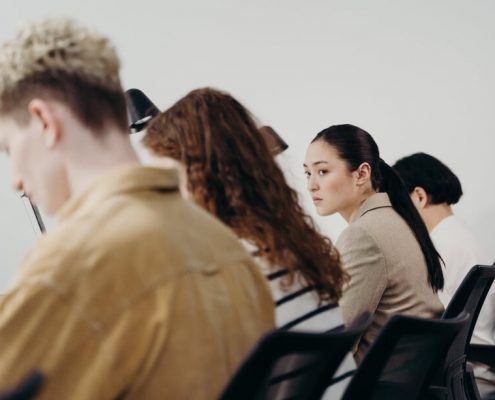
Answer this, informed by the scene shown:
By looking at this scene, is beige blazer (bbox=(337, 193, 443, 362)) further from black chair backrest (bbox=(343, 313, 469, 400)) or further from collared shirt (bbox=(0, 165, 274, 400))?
collared shirt (bbox=(0, 165, 274, 400))

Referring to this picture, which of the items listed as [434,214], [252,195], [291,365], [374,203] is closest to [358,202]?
[374,203]

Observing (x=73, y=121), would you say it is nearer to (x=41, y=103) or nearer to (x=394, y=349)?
(x=41, y=103)

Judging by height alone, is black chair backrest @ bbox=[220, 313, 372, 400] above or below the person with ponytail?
above

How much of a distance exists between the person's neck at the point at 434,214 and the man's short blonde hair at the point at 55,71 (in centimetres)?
240

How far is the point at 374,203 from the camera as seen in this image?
7.70 feet

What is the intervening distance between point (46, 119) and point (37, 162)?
61 millimetres

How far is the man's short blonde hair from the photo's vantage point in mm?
963

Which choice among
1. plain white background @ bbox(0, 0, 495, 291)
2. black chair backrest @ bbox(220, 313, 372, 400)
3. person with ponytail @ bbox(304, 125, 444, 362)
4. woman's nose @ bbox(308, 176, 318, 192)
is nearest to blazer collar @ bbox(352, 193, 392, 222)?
person with ponytail @ bbox(304, 125, 444, 362)

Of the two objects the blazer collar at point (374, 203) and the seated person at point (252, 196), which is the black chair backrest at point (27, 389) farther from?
the blazer collar at point (374, 203)

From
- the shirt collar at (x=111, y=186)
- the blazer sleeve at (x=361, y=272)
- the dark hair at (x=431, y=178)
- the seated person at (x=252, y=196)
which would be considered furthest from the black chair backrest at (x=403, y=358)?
the dark hair at (x=431, y=178)

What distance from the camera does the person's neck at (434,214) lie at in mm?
3229

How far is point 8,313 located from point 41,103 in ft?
0.87

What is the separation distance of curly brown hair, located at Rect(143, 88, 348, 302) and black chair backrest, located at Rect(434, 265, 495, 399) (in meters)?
0.47

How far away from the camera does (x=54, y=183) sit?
1.00 meters
